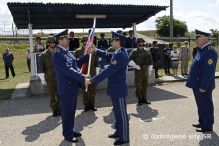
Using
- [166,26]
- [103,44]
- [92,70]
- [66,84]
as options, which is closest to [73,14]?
[103,44]

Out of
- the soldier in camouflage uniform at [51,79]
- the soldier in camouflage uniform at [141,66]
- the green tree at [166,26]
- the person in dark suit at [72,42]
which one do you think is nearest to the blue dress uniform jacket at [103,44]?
the person in dark suit at [72,42]

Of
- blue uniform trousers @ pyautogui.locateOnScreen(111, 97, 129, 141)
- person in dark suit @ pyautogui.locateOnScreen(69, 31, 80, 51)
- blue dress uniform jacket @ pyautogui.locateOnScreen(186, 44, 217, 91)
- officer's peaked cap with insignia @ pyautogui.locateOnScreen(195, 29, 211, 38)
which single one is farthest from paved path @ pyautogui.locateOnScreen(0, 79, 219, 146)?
person in dark suit @ pyautogui.locateOnScreen(69, 31, 80, 51)

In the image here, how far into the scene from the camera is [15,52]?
116ft

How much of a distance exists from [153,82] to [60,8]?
4.46 m

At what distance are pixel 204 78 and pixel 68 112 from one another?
2.53 metres

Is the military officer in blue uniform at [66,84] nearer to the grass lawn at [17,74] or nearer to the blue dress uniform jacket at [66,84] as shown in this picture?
the blue dress uniform jacket at [66,84]

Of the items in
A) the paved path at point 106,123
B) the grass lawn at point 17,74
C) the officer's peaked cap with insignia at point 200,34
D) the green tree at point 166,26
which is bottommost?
the paved path at point 106,123

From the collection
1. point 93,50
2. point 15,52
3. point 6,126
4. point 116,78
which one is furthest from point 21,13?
point 15,52

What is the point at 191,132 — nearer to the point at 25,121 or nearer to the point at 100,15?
the point at 25,121

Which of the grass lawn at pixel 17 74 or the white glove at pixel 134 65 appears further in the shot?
the grass lawn at pixel 17 74

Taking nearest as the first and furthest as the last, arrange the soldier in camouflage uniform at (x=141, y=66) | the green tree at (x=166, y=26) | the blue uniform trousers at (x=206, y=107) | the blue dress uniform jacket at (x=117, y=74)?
the blue dress uniform jacket at (x=117, y=74), the blue uniform trousers at (x=206, y=107), the soldier in camouflage uniform at (x=141, y=66), the green tree at (x=166, y=26)

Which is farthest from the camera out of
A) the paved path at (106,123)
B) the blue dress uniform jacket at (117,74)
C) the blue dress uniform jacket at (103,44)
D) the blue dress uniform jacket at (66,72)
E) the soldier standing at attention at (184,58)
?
the soldier standing at attention at (184,58)

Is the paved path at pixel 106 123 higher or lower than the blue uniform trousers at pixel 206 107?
lower

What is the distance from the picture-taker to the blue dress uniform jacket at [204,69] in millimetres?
6223
